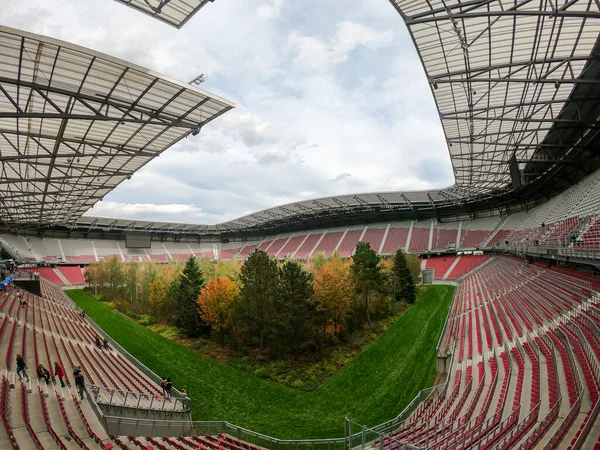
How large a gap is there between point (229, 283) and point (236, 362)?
6846 mm

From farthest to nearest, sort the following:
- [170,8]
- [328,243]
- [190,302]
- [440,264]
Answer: [328,243] → [440,264] → [190,302] → [170,8]

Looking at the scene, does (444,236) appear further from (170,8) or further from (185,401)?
(170,8)

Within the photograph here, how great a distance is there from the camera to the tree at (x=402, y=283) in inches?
1553

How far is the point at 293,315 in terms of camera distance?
77.0 ft

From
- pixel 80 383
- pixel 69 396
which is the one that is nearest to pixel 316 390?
pixel 80 383

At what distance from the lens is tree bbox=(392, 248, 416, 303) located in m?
39.4

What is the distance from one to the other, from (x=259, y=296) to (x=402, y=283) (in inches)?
814

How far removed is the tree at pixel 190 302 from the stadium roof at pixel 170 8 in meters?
22.6

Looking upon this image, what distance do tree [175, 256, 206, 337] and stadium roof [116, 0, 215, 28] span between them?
74.0 feet

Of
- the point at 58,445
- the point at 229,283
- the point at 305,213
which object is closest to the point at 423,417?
the point at 58,445

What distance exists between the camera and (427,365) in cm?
2084

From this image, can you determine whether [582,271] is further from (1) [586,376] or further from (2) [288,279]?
(2) [288,279]

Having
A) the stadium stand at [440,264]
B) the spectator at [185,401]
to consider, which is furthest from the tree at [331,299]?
the stadium stand at [440,264]

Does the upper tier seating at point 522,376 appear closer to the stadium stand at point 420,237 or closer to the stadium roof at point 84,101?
the stadium roof at point 84,101
